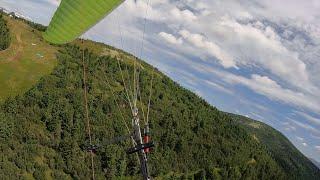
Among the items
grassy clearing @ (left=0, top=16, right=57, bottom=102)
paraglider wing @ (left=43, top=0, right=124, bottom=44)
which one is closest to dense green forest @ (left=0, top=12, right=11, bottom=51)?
grassy clearing @ (left=0, top=16, right=57, bottom=102)

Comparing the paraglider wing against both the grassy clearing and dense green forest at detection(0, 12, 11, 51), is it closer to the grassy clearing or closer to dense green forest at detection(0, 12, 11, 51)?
the grassy clearing

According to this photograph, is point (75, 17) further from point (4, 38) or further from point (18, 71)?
point (4, 38)

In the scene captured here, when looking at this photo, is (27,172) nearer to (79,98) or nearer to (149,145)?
(79,98)

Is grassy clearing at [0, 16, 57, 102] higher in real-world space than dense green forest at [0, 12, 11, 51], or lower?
lower

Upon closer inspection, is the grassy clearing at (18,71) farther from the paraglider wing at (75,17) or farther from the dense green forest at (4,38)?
the paraglider wing at (75,17)

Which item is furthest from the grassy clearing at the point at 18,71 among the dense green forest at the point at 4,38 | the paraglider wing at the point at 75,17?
the paraglider wing at the point at 75,17

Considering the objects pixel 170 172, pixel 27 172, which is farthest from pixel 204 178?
pixel 27 172

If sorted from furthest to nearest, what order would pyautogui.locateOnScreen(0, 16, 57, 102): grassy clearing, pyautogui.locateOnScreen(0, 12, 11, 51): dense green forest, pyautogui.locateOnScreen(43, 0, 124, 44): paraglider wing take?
pyautogui.locateOnScreen(0, 12, 11, 51): dense green forest, pyautogui.locateOnScreen(0, 16, 57, 102): grassy clearing, pyautogui.locateOnScreen(43, 0, 124, 44): paraglider wing

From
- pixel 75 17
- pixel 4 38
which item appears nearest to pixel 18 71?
pixel 4 38
